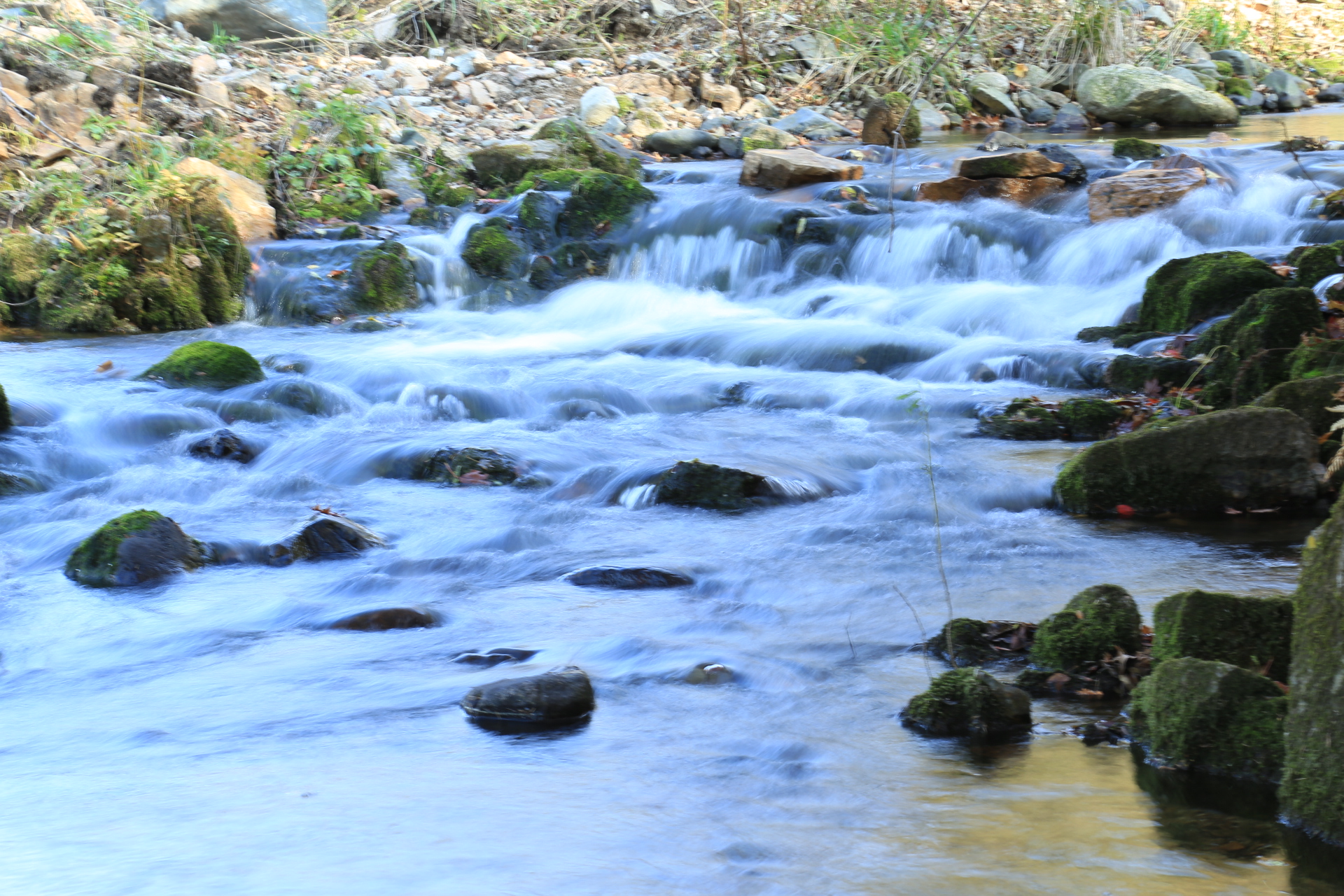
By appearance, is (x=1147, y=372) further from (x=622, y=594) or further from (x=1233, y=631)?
(x=1233, y=631)

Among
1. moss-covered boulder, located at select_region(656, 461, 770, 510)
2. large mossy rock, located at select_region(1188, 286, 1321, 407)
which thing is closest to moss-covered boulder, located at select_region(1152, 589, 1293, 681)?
moss-covered boulder, located at select_region(656, 461, 770, 510)

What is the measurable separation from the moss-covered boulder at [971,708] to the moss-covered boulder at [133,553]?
3.37 m

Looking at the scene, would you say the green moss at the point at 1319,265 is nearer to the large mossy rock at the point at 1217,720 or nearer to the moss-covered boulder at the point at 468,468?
the moss-covered boulder at the point at 468,468

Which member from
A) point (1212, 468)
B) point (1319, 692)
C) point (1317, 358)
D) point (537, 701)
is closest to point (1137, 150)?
point (1317, 358)

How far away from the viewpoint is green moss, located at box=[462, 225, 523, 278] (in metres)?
11.5

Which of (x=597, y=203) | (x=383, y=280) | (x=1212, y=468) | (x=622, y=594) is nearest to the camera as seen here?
(x=622, y=594)

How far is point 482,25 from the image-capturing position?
61.6 ft

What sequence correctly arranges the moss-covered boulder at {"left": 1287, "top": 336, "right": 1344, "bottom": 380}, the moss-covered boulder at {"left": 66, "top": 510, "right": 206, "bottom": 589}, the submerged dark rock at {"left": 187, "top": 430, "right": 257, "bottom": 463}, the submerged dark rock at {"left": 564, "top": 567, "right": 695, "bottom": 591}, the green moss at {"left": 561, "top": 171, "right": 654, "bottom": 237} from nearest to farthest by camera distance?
1. the submerged dark rock at {"left": 564, "top": 567, "right": 695, "bottom": 591}
2. the moss-covered boulder at {"left": 66, "top": 510, "right": 206, "bottom": 589}
3. the moss-covered boulder at {"left": 1287, "top": 336, "right": 1344, "bottom": 380}
4. the submerged dark rock at {"left": 187, "top": 430, "right": 257, "bottom": 463}
5. the green moss at {"left": 561, "top": 171, "right": 654, "bottom": 237}

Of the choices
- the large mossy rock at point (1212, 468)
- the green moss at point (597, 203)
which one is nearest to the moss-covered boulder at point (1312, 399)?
the large mossy rock at point (1212, 468)

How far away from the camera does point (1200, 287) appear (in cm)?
780

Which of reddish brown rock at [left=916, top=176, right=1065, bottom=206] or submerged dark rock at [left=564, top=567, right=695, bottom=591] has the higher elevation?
reddish brown rock at [left=916, top=176, right=1065, bottom=206]

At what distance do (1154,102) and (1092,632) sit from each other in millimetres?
14432

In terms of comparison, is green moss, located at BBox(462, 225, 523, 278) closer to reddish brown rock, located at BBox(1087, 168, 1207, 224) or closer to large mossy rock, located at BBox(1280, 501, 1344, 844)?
reddish brown rock, located at BBox(1087, 168, 1207, 224)

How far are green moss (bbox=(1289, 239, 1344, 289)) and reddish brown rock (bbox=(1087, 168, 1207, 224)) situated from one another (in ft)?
10.9
